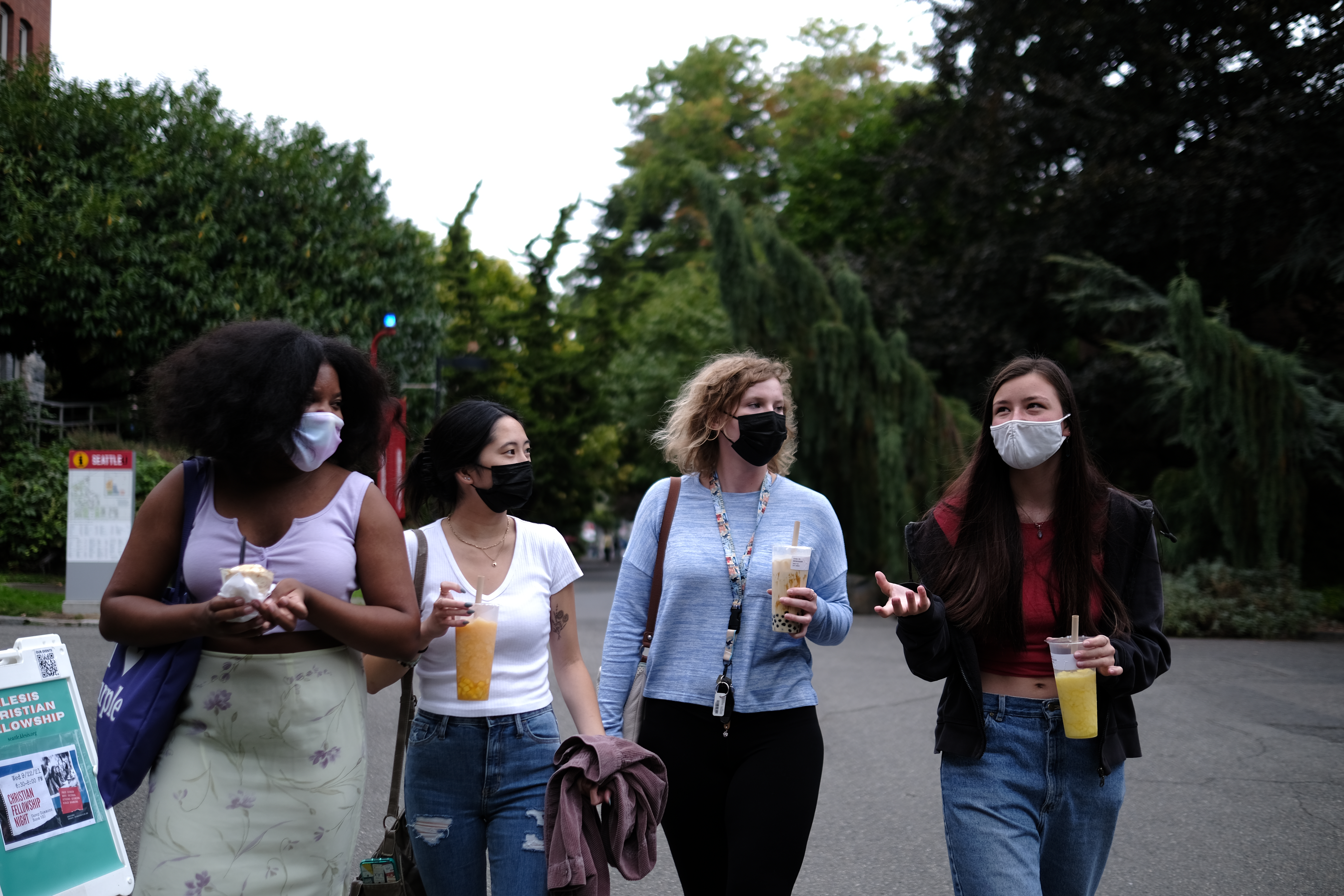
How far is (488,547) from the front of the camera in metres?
3.25

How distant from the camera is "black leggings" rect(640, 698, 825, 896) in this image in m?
3.04

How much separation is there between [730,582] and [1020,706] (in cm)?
85

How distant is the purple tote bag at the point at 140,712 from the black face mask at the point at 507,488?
0.99 metres

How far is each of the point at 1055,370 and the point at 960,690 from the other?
0.93 meters

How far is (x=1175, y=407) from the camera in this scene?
17406 millimetres

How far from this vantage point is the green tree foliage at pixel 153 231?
20.6m

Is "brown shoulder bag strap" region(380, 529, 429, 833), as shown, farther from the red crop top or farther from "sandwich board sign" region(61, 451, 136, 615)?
"sandwich board sign" region(61, 451, 136, 615)

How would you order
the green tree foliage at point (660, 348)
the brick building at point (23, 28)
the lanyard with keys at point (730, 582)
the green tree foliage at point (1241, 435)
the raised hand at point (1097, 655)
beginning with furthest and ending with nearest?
the green tree foliage at point (660, 348), the brick building at point (23, 28), the green tree foliage at point (1241, 435), the lanyard with keys at point (730, 582), the raised hand at point (1097, 655)

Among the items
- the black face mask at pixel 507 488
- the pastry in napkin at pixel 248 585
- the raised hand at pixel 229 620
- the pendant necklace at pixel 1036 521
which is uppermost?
the black face mask at pixel 507 488

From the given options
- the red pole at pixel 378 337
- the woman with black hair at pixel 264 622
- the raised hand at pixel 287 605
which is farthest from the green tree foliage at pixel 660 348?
the raised hand at pixel 287 605

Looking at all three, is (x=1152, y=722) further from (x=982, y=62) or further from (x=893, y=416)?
(x=982, y=62)

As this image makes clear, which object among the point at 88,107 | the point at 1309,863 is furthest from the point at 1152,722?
the point at 88,107

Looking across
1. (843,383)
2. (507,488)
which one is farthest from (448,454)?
(843,383)

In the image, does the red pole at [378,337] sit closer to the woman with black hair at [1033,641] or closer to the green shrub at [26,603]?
the green shrub at [26,603]
